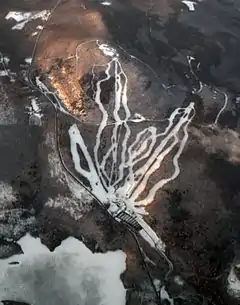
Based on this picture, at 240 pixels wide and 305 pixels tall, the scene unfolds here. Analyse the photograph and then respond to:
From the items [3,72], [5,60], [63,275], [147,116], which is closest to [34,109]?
[3,72]

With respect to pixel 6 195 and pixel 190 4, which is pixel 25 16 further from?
pixel 6 195

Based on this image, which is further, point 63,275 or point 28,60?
point 28,60

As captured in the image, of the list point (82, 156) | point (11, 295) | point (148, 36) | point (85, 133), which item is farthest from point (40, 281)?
point (148, 36)

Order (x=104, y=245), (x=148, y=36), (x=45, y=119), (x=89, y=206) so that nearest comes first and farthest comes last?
(x=104, y=245)
(x=89, y=206)
(x=45, y=119)
(x=148, y=36)

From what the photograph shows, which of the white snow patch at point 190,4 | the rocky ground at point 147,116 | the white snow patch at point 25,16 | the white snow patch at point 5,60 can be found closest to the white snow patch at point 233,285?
the rocky ground at point 147,116

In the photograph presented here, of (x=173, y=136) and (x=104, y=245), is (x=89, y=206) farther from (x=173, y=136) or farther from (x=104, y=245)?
(x=173, y=136)
